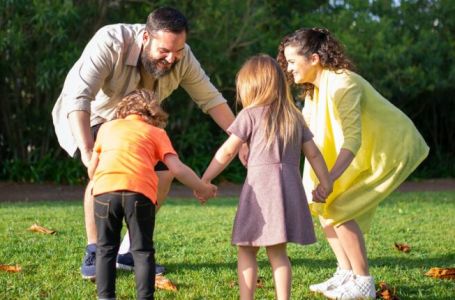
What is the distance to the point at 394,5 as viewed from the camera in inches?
703

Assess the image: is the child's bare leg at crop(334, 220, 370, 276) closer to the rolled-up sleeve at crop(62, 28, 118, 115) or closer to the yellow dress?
the yellow dress

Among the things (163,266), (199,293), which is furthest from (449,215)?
(199,293)

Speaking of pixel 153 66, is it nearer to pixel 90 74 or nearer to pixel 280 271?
pixel 90 74

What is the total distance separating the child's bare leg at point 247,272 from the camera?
3820mm

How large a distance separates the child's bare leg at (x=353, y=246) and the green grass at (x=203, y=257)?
29 centimetres

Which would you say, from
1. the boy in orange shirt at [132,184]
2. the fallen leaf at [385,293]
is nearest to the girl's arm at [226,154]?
the boy in orange shirt at [132,184]

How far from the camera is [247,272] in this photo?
385cm

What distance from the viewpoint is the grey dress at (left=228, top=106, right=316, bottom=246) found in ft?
12.2

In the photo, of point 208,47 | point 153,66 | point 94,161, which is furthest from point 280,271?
point 208,47

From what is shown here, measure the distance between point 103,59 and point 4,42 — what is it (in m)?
9.40

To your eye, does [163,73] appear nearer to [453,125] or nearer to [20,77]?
[20,77]

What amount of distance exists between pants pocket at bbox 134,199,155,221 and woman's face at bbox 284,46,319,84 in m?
1.26

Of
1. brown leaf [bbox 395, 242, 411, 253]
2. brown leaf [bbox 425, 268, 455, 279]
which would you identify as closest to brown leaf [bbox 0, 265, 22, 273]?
brown leaf [bbox 425, 268, 455, 279]

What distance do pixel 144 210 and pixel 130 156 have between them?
28 cm
